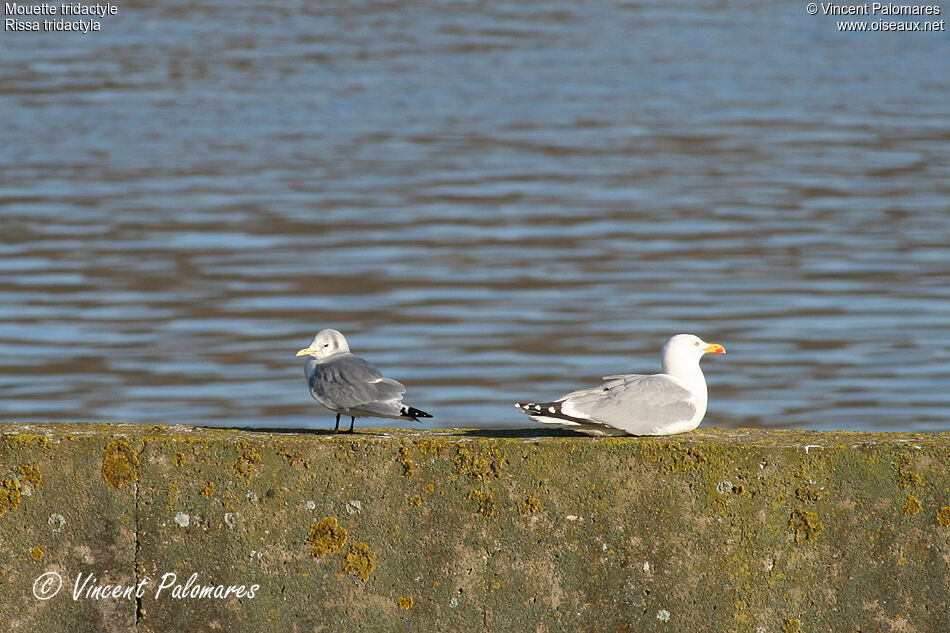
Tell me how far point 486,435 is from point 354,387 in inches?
18.5

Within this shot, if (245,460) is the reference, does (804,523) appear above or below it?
below

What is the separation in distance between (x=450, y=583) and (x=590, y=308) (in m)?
9.08

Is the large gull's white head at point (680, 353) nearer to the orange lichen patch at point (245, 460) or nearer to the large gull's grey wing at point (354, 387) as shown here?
the large gull's grey wing at point (354, 387)

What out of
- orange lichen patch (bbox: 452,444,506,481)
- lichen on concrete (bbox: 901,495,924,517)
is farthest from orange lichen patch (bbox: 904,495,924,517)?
orange lichen patch (bbox: 452,444,506,481)

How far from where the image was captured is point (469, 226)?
1706 centimetres

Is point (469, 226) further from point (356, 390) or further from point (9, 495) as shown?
point (9, 495)

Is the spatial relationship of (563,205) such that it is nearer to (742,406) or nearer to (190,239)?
(190,239)

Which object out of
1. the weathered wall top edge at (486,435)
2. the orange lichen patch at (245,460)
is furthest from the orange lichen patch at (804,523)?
the orange lichen patch at (245,460)

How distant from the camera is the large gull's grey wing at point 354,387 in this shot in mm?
4938

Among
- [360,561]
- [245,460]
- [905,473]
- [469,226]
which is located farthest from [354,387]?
[469,226]

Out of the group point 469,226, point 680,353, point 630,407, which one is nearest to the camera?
point 630,407

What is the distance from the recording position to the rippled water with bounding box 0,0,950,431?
1153 centimetres

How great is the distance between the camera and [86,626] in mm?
4605

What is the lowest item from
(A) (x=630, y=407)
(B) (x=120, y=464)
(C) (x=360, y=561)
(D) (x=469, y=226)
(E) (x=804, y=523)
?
(D) (x=469, y=226)
